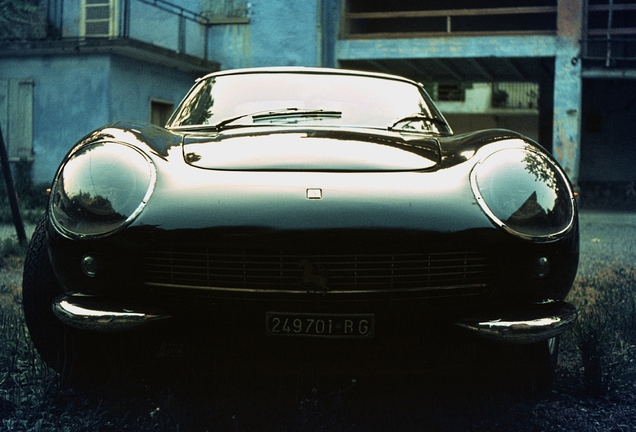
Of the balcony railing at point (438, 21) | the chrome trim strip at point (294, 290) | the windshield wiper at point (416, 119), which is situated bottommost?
the chrome trim strip at point (294, 290)

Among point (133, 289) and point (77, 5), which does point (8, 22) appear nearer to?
point (77, 5)

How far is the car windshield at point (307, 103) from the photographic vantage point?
3510 mm

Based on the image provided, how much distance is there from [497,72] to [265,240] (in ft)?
54.5

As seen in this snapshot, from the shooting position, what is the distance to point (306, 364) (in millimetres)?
2396

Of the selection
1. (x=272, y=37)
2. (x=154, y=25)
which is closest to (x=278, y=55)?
(x=272, y=37)

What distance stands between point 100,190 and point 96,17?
48.7 ft

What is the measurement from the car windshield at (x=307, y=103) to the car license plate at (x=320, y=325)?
3.96ft

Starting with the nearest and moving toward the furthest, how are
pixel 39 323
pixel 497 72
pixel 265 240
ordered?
pixel 265 240, pixel 39 323, pixel 497 72

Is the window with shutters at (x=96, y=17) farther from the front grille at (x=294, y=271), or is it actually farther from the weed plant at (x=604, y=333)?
the front grille at (x=294, y=271)

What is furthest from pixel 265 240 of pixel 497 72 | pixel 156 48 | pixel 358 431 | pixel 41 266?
pixel 497 72

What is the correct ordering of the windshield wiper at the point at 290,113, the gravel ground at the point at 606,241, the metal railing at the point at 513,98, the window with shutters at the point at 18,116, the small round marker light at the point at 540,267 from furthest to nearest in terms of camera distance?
the metal railing at the point at 513,98
the window with shutters at the point at 18,116
the gravel ground at the point at 606,241
the windshield wiper at the point at 290,113
the small round marker light at the point at 540,267

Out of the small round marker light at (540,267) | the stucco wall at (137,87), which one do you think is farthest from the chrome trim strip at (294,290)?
the stucco wall at (137,87)

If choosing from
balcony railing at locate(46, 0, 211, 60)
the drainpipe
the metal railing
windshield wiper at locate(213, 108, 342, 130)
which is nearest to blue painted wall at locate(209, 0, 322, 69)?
balcony railing at locate(46, 0, 211, 60)

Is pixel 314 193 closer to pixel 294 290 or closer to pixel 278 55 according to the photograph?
pixel 294 290
